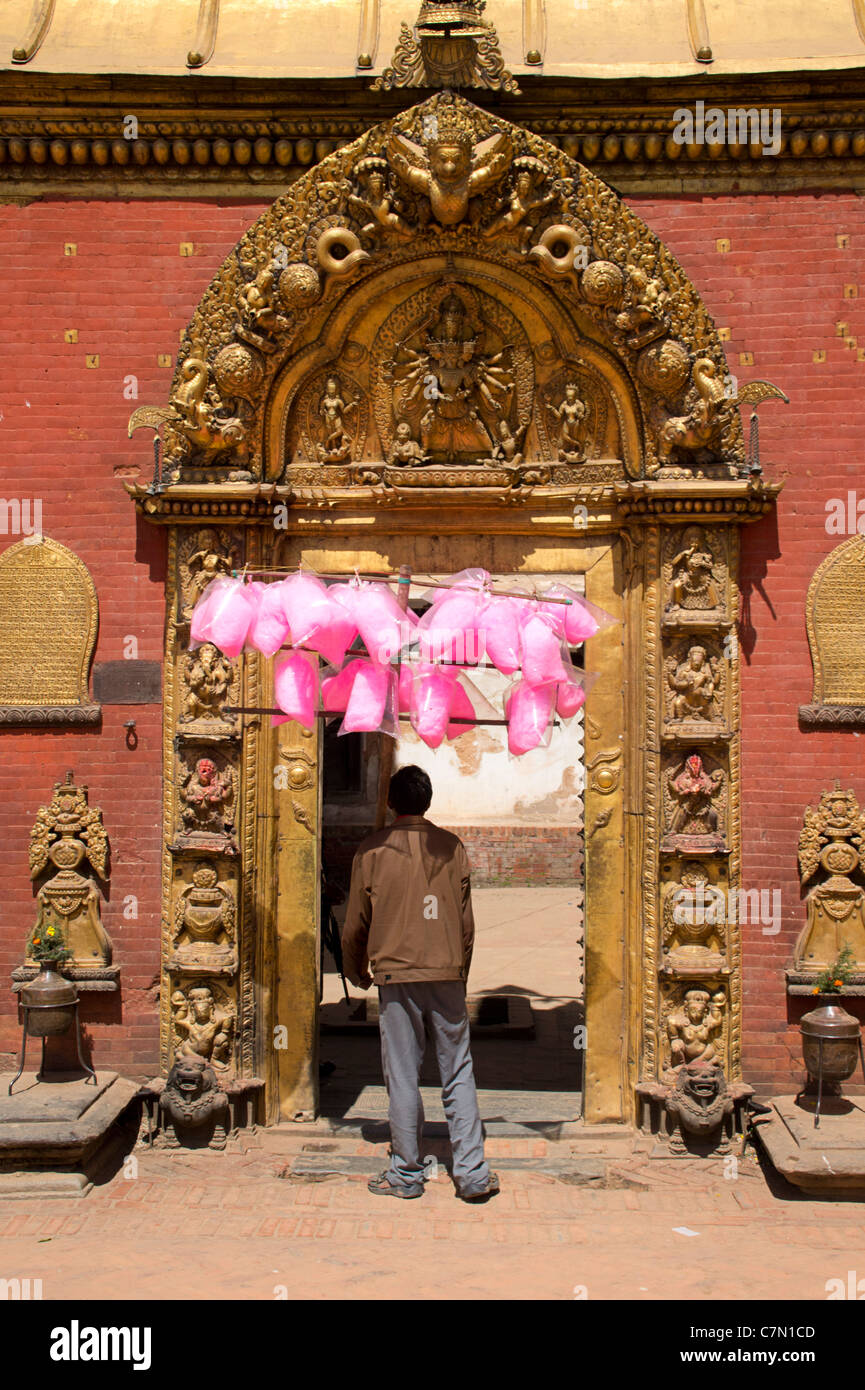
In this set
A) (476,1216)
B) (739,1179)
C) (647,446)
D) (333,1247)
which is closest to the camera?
(333,1247)

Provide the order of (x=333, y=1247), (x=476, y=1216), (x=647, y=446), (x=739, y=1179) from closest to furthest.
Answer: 1. (x=333, y=1247)
2. (x=476, y=1216)
3. (x=739, y=1179)
4. (x=647, y=446)

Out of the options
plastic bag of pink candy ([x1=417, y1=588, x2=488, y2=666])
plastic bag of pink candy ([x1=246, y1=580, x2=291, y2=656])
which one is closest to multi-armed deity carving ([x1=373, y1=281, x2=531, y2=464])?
plastic bag of pink candy ([x1=417, y1=588, x2=488, y2=666])

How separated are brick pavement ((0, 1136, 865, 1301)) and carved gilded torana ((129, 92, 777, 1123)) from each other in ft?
2.40

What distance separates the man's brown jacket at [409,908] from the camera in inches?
238

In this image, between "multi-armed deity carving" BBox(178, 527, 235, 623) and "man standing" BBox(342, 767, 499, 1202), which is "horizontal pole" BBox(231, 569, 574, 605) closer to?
"multi-armed deity carving" BBox(178, 527, 235, 623)

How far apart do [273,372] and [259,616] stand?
1792 millimetres

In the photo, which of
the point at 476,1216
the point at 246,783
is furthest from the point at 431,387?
the point at 476,1216

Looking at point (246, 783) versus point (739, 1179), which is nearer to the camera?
point (739, 1179)

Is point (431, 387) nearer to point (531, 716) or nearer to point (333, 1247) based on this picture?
point (531, 716)

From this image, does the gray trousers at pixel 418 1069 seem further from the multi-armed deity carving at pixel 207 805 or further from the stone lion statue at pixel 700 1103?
the multi-armed deity carving at pixel 207 805

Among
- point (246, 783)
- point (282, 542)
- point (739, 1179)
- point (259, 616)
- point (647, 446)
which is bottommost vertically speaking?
point (739, 1179)

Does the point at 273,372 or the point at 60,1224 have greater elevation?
the point at 273,372

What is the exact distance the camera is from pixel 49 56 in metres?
7.35

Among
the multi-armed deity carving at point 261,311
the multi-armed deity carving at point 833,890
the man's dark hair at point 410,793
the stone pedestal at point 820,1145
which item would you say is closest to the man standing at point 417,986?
the man's dark hair at point 410,793
